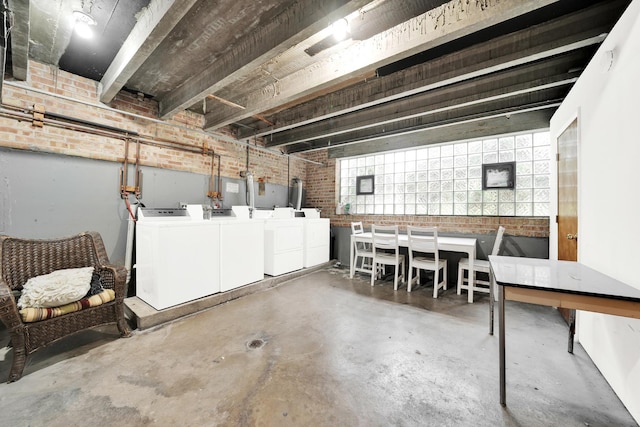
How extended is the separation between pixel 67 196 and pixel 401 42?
387 centimetres

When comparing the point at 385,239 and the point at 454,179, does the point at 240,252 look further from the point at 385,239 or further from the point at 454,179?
the point at 454,179

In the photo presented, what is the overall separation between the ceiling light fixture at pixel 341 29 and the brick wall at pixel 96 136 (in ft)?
9.45

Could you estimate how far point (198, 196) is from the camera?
13.1ft

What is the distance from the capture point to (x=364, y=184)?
17.7 ft

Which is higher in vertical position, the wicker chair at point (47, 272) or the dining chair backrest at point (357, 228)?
the dining chair backrest at point (357, 228)

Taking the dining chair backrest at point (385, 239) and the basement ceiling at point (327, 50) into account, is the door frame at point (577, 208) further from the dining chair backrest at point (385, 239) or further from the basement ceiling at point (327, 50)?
the dining chair backrest at point (385, 239)


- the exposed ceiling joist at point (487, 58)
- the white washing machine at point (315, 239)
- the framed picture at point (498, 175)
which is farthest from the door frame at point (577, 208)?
the white washing machine at point (315, 239)

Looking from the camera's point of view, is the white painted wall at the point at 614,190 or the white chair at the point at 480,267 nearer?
the white painted wall at the point at 614,190

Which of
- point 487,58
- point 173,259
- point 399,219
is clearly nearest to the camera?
point 487,58

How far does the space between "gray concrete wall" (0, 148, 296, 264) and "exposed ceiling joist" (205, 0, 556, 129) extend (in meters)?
2.17

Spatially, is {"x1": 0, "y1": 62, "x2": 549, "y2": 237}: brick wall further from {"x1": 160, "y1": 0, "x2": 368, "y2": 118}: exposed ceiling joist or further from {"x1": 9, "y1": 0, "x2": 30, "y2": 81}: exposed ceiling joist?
{"x1": 160, "y1": 0, "x2": 368, "y2": 118}: exposed ceiling joist

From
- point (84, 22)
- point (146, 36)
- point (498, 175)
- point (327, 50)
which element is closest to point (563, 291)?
point (327, 50)

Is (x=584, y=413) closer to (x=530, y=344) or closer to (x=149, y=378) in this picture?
(x=530, y=344)

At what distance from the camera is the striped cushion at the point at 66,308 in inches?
70.7
